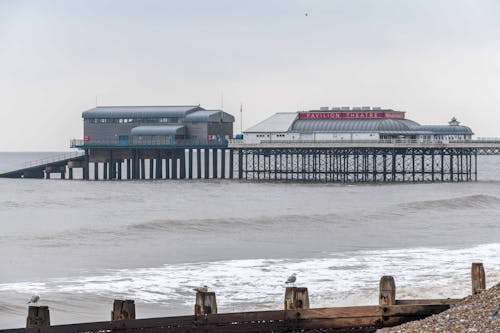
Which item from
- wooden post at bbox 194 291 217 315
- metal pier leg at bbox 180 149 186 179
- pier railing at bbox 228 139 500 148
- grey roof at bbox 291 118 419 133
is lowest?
wooden post at bbox 194 291 217 315

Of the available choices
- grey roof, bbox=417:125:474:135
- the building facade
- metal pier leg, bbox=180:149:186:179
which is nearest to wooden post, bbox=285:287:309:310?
grey roof, bbox=417:125:474:135

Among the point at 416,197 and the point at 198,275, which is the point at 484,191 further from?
the point at 198,275

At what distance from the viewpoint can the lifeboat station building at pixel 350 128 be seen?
98.2 metres

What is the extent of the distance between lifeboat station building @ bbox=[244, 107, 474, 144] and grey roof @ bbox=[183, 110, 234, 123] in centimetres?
368

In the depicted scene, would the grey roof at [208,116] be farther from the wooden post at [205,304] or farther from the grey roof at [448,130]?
the wooden post at [205,304]

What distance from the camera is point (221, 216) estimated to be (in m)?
62.8

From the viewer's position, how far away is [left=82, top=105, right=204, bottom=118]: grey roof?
10825 centimetres

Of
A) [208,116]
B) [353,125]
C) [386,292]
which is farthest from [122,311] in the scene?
[208,116]

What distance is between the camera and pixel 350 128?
326ft

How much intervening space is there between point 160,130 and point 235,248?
63.1 metres

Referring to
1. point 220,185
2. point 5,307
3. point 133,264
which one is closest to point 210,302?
point 5,307

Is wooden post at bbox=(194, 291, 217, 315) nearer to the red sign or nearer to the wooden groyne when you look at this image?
the wooden groyne

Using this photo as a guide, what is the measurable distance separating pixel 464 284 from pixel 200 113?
78.7 m

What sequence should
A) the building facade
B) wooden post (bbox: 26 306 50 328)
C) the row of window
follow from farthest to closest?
the row of window < the building facade < wooden post (bbox: 26 306 50 328)
